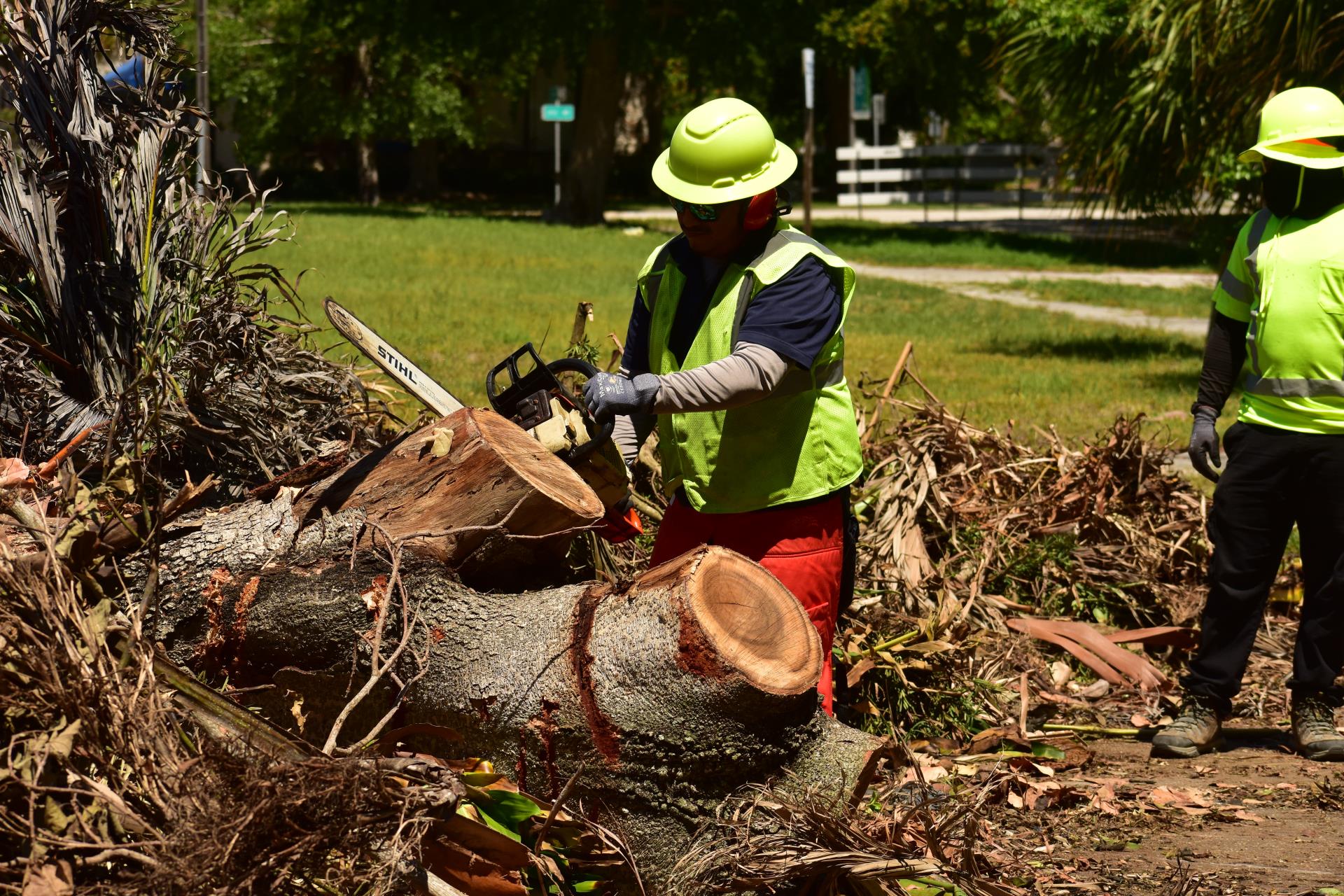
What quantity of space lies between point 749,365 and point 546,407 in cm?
60

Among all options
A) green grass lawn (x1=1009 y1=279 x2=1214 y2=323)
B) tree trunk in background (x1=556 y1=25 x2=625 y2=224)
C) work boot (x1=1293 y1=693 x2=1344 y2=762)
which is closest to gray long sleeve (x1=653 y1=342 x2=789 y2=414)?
work boot (x1=1293 y1=693 x2=1344 y2=762)

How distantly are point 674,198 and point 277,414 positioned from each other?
5.00ft

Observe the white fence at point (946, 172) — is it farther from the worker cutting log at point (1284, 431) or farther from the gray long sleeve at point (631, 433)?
the gray long sleeve at point (631, 433)

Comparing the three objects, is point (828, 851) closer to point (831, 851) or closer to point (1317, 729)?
point (831, 851)

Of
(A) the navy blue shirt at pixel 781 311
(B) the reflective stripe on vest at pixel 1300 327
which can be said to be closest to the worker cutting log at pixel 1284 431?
(B) the reflective stripe on vest at pixel 1300 327

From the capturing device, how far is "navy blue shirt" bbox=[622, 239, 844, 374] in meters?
3.44

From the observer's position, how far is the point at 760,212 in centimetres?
361

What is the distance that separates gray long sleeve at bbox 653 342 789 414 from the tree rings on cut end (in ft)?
1.21

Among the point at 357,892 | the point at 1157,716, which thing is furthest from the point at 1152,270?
the point at 357,892

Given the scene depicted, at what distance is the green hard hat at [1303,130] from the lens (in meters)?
4.32

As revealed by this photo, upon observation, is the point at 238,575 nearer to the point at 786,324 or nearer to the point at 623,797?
the point at 623,797

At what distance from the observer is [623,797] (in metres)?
3.10

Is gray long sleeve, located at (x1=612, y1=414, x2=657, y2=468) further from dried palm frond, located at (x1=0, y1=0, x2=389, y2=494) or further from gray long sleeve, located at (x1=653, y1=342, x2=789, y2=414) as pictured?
dried palm frond, located at (x1=0, y1=0, x2=389, y2=494)

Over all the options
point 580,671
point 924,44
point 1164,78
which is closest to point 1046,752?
point 580,671
